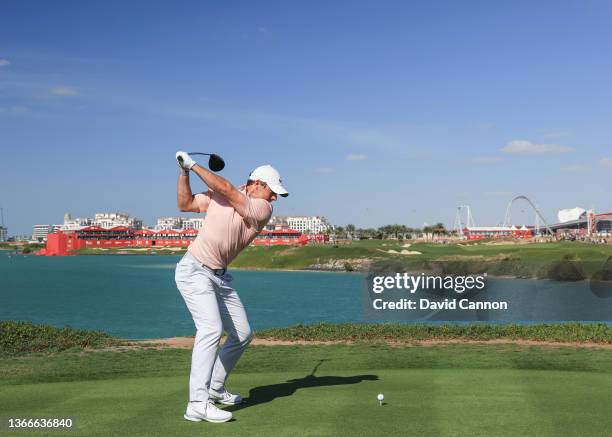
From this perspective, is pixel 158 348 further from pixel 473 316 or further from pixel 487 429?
pixel 473 316

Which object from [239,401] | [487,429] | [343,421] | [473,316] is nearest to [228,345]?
[239,401]

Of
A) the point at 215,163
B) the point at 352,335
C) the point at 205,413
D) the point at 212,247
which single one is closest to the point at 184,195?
the point at 215,163

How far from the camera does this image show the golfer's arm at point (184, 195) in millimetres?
7141

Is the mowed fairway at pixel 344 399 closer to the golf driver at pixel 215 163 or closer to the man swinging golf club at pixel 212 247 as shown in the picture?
the man swinging golf club at pixel 212 247

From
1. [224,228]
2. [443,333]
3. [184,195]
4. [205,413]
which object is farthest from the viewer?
[443,333]

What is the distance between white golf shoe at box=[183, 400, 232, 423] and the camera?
6652 millimetres

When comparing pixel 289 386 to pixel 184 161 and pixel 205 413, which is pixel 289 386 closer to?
pixel 205 413

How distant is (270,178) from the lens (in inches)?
287

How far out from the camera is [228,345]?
25.8 feet

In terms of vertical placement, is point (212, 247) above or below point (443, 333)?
above

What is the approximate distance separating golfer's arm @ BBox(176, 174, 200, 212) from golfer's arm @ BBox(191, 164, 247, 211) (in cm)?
38

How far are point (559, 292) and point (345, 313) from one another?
2589cm

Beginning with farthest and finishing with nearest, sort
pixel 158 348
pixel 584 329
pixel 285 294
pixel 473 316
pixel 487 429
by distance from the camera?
pixel 285 294
pixel 473 316
pixel 584 329
pixel 158 348
pixel 487 429

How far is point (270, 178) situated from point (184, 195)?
0.89 metres
